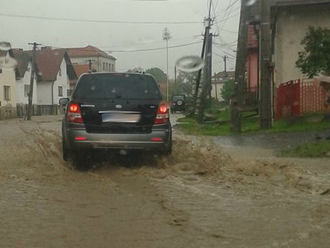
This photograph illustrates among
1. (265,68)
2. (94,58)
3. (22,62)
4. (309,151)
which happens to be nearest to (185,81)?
(94,58)

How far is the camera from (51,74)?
61.4 metres

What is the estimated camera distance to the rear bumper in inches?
374

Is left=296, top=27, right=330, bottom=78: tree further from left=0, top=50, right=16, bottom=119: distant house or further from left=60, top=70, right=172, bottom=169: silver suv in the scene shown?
left=0, top=50, right=16, bottom=119: distant house

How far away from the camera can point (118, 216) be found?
6.70 meters

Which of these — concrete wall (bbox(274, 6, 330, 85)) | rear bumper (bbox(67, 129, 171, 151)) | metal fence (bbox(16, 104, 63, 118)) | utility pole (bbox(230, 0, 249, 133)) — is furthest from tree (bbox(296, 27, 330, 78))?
metal fence (bbox(16, 104, 63, 118))

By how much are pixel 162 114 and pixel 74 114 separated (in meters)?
1.34

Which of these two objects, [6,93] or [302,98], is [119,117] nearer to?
[302,98]

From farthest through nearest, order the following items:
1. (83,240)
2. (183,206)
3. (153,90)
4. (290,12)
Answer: (290,12) < (153,90) < (183,206) < (83,240)

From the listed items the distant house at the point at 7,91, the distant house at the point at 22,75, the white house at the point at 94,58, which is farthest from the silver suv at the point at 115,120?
the distant house at the point at 22,75

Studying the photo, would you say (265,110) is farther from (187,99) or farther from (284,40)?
(187,99)

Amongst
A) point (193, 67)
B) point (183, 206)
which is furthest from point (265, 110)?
point (193, 67)

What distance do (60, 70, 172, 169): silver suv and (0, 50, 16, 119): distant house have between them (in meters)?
40.3

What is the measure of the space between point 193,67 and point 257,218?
27361mm

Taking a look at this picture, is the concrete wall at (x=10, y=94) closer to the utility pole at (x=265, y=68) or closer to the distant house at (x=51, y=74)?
the distant house at (x=51, y=74)
